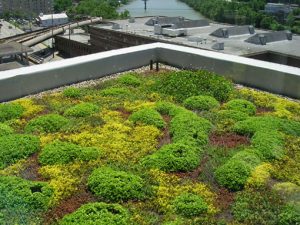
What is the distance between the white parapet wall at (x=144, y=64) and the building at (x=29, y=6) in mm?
78616

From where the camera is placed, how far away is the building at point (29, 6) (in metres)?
84.2

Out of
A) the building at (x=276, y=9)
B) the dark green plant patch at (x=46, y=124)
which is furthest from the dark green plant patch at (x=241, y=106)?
the building at (x=276, y=9)

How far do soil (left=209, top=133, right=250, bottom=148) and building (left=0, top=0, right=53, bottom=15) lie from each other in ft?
271

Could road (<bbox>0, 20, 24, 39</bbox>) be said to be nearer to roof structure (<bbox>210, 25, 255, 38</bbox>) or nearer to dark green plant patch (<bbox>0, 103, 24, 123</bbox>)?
roof structure (<bbox>210, 25, 255, 38</bbox>)

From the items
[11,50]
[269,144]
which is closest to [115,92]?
[269,144]

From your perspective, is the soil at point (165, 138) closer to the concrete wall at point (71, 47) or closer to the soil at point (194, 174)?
the soil at point (194, 174)

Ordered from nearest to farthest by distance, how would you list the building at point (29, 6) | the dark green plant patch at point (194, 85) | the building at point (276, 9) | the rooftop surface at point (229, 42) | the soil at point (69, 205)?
1. the soil at point (69, 205)
2. the dark green plant patch at point (194, 85)
3. the rooftop surface at point (229, 42)
4. the building at point (276, 9)
5. the building at point (29, 6)

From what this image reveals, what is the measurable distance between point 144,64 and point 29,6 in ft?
266

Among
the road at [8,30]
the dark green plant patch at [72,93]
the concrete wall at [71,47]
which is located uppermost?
the dark green plant patch at [72,93]

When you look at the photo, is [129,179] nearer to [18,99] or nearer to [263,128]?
[263,128]

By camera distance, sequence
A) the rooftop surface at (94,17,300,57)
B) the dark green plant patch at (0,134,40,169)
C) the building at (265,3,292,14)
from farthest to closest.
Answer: the building at (265,3,292,14)
the rooftop surface at (94,17,300,57)
the dark green plant patch at (0,134,40,169)

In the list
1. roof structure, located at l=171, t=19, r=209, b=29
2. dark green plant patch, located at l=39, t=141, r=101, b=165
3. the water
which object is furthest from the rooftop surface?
the water

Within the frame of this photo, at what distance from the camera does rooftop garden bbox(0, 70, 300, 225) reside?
4844 mm

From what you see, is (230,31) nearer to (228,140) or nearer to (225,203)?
(228,140)
